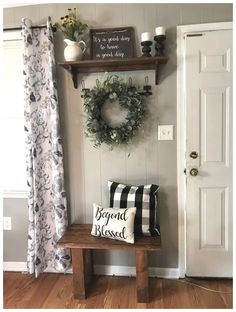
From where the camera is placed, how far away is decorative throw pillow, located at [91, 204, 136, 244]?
1.91 metres

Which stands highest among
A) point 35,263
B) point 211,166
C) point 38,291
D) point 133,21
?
point 133,21

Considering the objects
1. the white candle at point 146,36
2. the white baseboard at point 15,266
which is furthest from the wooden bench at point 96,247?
the white candle at point 146,36

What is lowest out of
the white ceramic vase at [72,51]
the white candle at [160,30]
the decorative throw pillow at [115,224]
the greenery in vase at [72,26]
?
the decorative throw pillow at [115,224]

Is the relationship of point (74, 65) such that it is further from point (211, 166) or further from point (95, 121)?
point (211, 166)

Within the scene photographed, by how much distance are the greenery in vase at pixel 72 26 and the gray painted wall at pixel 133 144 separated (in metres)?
0.09

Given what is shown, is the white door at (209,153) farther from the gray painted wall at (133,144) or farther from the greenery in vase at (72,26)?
the greenery in vase at (72,26)

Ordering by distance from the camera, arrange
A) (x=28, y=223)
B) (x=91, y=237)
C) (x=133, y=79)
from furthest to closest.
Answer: (x=28, y=223), (x=133, y=79), (x=91, y=237)

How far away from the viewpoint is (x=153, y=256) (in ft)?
7.36

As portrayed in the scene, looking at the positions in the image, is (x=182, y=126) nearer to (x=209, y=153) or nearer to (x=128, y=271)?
(x=209, y=153)

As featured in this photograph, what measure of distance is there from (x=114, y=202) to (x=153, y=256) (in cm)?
61

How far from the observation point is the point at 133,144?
7.17 feet

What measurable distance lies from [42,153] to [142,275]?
4.17 ft

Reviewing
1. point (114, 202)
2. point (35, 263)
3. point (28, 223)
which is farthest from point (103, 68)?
point (35, 263)

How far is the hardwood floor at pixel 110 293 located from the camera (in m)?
1.92
